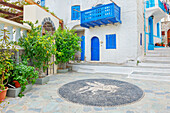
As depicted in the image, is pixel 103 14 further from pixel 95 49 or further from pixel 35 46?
pixel 35 46

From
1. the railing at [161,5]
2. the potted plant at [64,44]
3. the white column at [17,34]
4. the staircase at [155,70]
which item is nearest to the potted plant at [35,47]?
the white column at [17,34]

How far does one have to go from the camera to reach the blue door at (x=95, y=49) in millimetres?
9461

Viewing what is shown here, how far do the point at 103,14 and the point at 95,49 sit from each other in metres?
3.01

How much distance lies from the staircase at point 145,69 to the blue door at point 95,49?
7.85ft

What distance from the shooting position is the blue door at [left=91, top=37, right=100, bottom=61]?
372 inches

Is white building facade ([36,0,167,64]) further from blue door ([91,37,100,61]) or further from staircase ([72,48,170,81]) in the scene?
staircase ([72,48,170,81])

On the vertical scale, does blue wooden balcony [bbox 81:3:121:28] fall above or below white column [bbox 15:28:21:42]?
above

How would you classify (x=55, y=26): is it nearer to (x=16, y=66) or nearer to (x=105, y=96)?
(x=16, y=66)

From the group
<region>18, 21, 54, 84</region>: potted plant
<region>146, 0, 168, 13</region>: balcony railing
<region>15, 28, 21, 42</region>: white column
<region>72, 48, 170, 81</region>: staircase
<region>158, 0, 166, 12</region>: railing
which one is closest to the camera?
<region>15, 28, 21, 42</region>: white column

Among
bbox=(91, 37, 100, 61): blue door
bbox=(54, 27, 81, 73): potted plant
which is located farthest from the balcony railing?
bbox=(54, 27, 81, 73): potted plant

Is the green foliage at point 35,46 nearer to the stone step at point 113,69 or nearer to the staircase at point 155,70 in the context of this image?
the stone step at point 113,69

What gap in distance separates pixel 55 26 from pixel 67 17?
5337 millimetres

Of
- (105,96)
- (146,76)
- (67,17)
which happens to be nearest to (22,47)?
(105,96)

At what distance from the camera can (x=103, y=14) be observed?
764 centimetres
